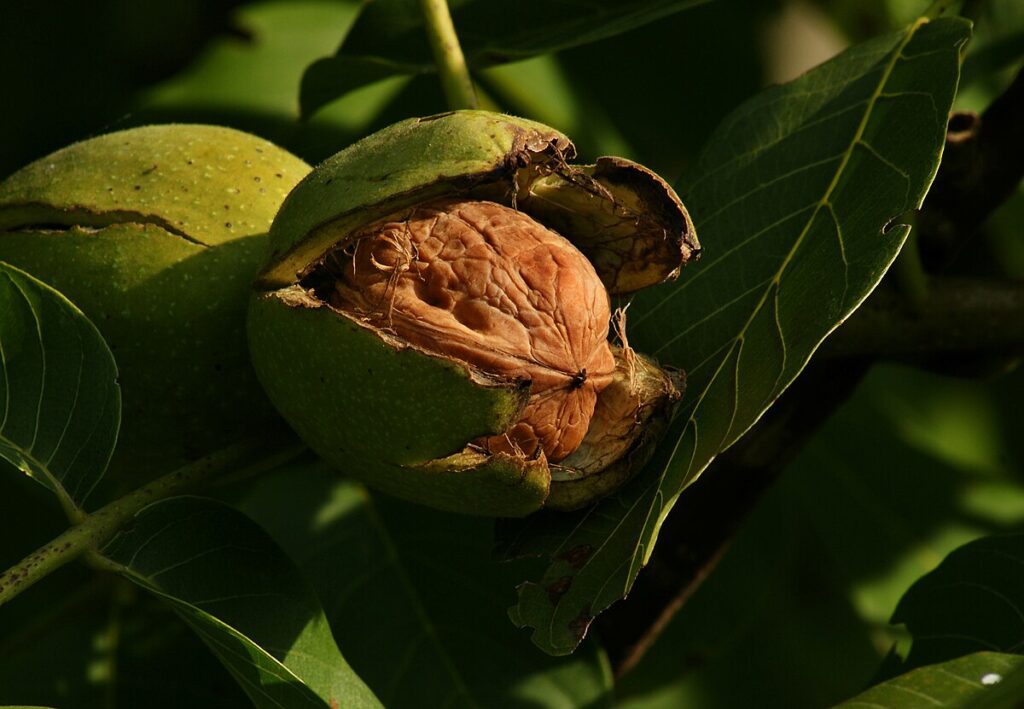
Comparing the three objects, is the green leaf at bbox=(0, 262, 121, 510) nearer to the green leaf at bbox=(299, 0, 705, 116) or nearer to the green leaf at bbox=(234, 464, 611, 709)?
the green leaf at bbox=(234, 464, 611, 709)

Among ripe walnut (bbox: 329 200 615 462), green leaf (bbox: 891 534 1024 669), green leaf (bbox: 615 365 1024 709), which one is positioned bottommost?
green leaf (bbox: 615 365 1024 709)

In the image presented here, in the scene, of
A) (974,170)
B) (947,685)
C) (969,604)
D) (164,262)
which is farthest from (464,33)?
(947,685)

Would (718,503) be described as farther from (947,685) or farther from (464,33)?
(464,33)

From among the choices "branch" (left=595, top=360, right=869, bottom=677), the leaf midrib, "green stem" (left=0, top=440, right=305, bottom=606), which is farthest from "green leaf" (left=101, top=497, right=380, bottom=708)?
"branch" (left=595, top=360, right=869, bottom=677)

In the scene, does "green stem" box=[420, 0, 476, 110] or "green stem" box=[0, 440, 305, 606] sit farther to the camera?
"green stem" box=[420, 0, 476, 110]

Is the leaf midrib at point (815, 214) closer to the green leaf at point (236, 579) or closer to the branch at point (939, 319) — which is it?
the branch at point (939, 319)

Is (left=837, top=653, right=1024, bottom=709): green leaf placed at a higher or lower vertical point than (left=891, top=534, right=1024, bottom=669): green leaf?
higher

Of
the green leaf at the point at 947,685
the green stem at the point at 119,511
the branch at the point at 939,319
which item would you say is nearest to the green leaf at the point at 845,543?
the branch at the point at 939,319
